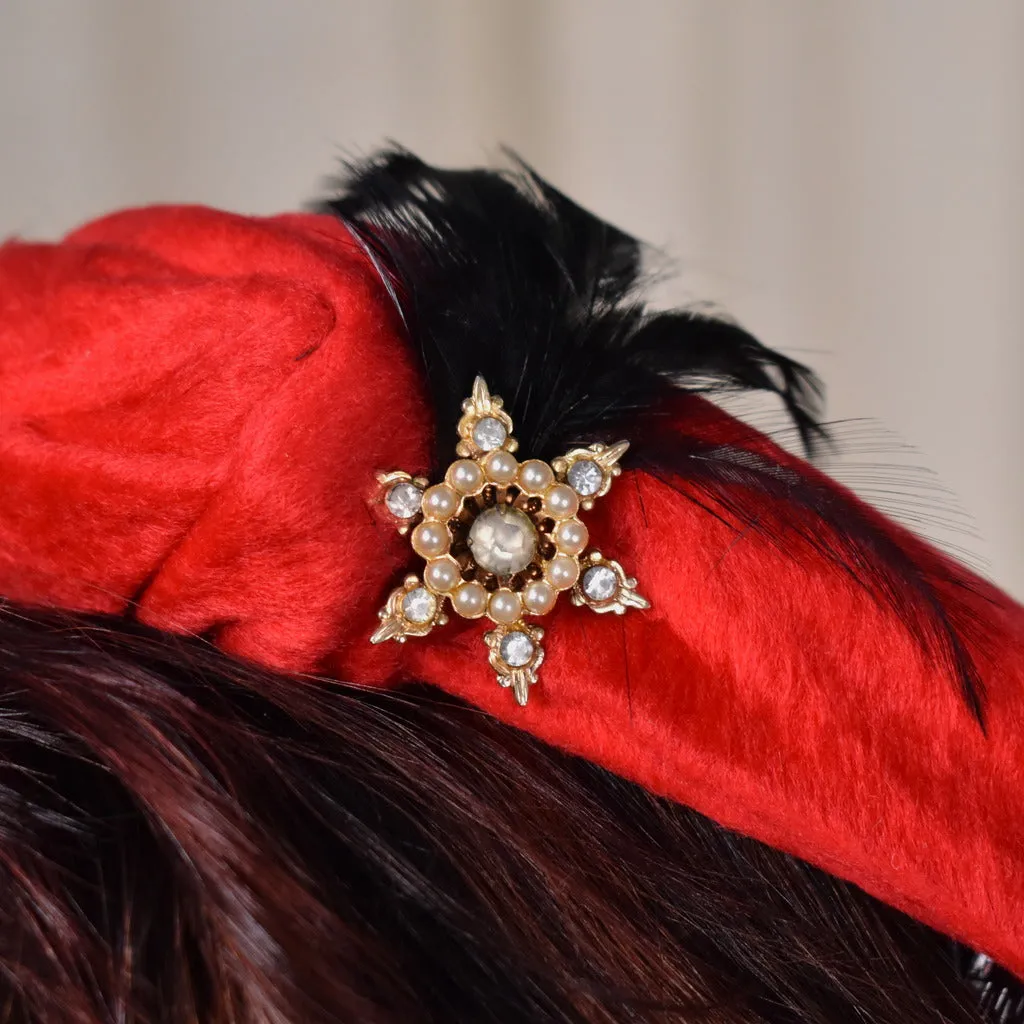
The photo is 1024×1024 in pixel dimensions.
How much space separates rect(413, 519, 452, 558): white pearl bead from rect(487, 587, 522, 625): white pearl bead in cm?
3

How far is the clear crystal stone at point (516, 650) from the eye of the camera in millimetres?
369

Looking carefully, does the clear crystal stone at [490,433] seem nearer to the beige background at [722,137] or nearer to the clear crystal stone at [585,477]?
the clear crystal stone at [585,477]

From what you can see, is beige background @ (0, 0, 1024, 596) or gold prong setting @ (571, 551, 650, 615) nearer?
gold prong setting @ (571, 551, 650, 615)

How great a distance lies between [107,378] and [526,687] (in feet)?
0.66

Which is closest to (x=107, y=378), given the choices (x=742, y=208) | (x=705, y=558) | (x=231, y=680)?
(x=231, y=680)

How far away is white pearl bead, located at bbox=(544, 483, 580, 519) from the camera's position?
0.36 metres

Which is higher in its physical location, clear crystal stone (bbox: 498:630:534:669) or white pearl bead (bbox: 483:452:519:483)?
white pearl bead (bbox: 483:452:519:483)

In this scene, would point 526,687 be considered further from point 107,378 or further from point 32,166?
point 32,166

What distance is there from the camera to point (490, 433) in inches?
14.2

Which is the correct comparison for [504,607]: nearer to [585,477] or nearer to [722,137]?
[585,477]

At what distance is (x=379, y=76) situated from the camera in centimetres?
130

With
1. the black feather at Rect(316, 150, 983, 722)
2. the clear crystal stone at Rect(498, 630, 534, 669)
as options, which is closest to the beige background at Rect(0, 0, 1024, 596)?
the black feather at Rect(316, 150, 983, 722)

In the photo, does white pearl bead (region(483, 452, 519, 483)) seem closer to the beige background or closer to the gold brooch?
the gold brooch

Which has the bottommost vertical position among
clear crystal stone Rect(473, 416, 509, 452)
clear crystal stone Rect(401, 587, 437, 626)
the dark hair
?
the dark hair
